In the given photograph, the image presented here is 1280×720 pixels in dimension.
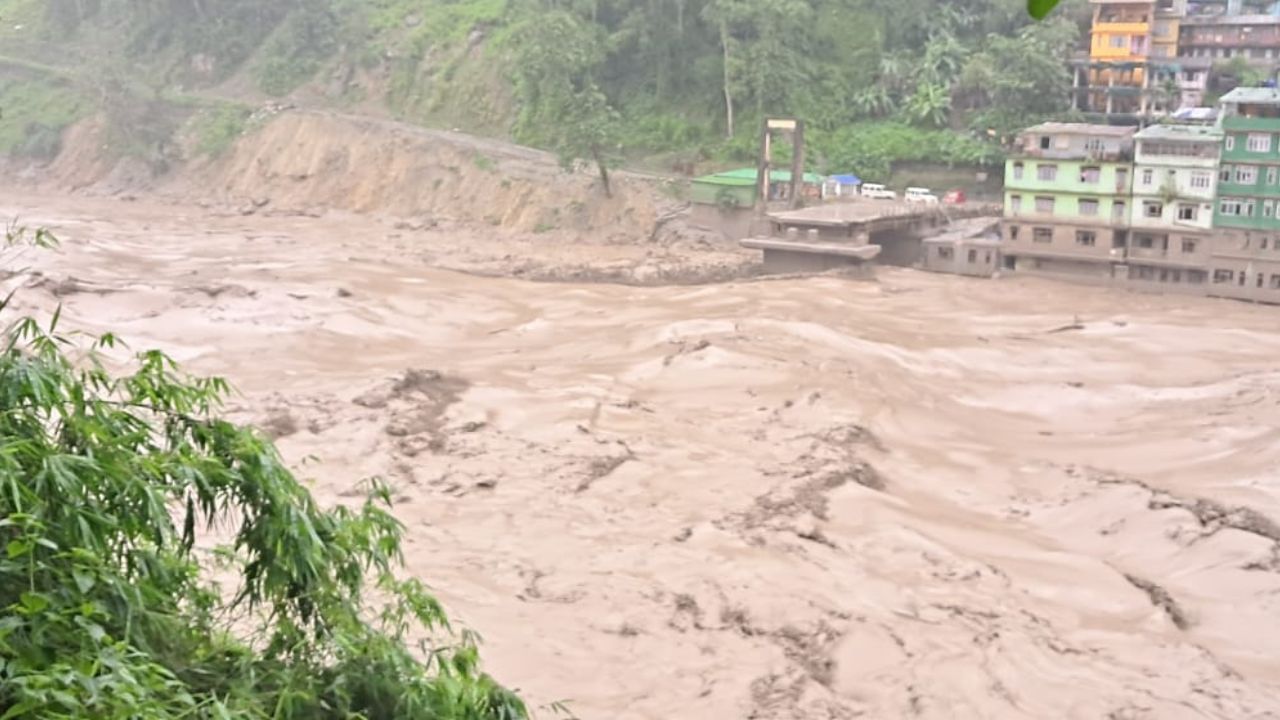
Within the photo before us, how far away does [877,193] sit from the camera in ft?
147

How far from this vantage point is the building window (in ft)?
115

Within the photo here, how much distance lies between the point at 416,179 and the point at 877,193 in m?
17.2

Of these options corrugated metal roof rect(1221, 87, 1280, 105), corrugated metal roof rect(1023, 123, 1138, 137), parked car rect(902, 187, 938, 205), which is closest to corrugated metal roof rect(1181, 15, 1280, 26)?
corrugated metal roof rect(1023, 123, 1138, 137)

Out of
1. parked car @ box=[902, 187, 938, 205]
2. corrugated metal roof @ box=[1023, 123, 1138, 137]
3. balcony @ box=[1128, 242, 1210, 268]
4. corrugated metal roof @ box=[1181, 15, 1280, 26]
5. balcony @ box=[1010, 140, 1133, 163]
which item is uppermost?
corrugated metal roof @ box=[1181, 15, 1280, 26]

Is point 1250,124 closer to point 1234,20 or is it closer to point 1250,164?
point 1250,164

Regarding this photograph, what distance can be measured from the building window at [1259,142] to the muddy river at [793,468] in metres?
4.49

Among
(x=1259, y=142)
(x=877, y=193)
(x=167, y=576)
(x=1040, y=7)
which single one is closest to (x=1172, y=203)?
(x=1259, y=142)

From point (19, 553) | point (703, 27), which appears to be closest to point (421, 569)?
point (19, 553)

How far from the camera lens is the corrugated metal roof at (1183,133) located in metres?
35.9

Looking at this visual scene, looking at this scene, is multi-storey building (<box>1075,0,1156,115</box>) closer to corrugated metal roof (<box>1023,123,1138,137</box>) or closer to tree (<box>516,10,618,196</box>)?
corrugated metal roof (<box>1023,123,1138,137</box>)

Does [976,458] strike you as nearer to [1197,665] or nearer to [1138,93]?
[1197,665]

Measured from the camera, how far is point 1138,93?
45.2m

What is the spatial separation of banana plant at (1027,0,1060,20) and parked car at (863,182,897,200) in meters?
42.0

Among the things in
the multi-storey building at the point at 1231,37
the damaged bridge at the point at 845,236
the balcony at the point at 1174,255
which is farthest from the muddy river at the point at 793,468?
the multi-storey building at the point at 1231,37
